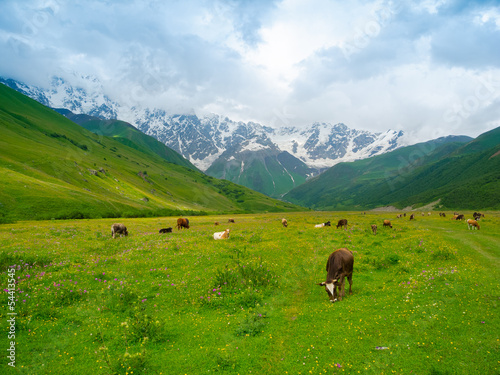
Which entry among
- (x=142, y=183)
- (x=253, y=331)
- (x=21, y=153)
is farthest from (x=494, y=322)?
(x=142, y=183)

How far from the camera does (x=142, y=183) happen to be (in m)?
188

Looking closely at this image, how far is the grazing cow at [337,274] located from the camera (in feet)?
44.7

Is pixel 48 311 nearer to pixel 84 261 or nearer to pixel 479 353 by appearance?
pixel 84 261

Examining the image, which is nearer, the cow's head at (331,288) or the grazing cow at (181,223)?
the cow's head at (331,288)

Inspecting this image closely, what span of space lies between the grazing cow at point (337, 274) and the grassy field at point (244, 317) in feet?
2.28

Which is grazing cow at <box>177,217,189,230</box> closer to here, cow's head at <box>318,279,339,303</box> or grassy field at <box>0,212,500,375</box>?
grassy field at <box>0,212,500,375</box>

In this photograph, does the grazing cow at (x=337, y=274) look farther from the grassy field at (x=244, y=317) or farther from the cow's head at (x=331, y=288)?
the grassy field at (x=244, y=317)

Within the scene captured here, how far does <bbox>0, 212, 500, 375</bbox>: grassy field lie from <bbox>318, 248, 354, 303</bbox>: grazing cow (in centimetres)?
70

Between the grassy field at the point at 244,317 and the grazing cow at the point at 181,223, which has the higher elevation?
the grazing cow at the point at 181,223

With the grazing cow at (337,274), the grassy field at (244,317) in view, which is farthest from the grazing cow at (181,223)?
the grazing cow at (337,274)

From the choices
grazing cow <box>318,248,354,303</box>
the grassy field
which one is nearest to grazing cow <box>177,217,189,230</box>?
the grassy field

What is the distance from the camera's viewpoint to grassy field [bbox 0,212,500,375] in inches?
329

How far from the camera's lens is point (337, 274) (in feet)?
45.7

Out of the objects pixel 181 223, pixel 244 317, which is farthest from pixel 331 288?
pixel 181 223
